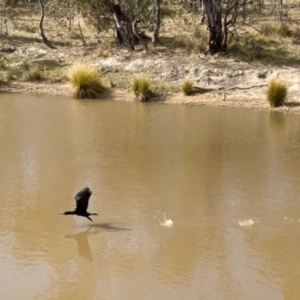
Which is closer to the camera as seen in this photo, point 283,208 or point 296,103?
point 283,208

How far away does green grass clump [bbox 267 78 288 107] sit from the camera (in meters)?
10.9

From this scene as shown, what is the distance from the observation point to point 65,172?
6539mm

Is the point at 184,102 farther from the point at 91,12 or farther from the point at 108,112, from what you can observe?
the point at 91,12

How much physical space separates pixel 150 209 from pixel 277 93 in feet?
20.4

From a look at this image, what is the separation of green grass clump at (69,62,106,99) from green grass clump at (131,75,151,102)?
0.79 m

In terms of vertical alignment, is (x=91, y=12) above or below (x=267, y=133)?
above

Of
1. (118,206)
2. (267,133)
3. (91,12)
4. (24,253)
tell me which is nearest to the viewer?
(24,253)

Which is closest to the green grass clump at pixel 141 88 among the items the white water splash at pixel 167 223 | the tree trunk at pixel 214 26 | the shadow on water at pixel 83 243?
the tree trunk at pixel 214 26

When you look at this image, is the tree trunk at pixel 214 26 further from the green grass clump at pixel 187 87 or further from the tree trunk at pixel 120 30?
the green grass clump at pixel 187 87

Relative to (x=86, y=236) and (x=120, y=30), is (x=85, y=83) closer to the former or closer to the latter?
(x=120, y=30)

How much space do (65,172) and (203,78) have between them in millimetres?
6889

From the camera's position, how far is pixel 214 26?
581 inches

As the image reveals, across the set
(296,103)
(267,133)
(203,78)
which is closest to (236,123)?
(267,133)

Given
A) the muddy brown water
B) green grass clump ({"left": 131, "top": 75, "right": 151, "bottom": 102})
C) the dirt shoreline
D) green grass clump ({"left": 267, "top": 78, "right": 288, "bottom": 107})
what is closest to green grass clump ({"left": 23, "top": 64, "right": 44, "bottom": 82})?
the dirt shoreline
